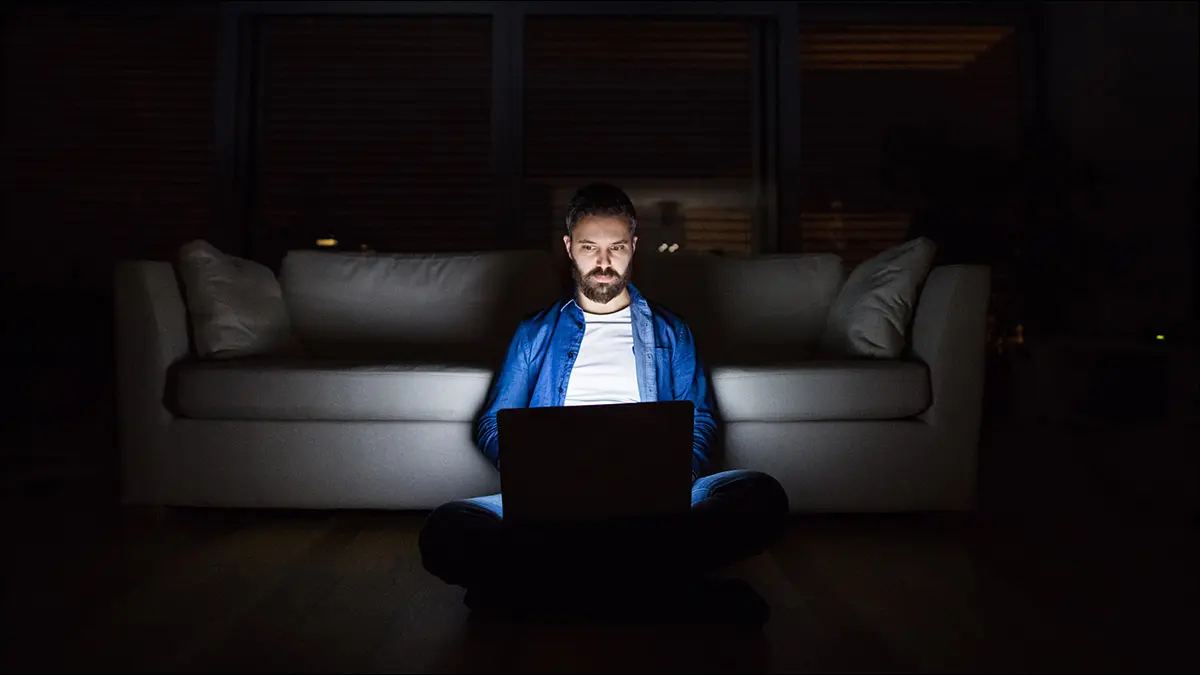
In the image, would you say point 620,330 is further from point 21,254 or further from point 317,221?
point 21,254

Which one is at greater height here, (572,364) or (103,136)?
(103,136)

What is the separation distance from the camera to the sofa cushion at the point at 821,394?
2203 millimetres

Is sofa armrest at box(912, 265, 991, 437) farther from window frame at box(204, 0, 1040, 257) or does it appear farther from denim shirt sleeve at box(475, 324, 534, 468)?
window frame at box(204, 0, 1040, 257)

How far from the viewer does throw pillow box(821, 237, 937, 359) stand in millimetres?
2369

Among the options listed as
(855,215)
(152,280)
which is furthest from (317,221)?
(855,215)

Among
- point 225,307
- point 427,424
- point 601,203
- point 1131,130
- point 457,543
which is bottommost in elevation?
point 457,543

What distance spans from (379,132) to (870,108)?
2.62m

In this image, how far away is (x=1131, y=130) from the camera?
4301mm

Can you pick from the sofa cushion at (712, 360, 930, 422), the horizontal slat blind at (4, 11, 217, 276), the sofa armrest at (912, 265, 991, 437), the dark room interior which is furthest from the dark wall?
the horizontal slat blind at (4, 11, 217, 276)

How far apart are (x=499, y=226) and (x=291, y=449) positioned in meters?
2.27

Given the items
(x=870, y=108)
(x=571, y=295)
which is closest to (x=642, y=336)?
(x=571, y=295)

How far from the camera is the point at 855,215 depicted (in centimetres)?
453

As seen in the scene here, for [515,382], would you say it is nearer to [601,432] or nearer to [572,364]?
[572,364]

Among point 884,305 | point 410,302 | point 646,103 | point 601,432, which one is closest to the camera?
point 601,432
